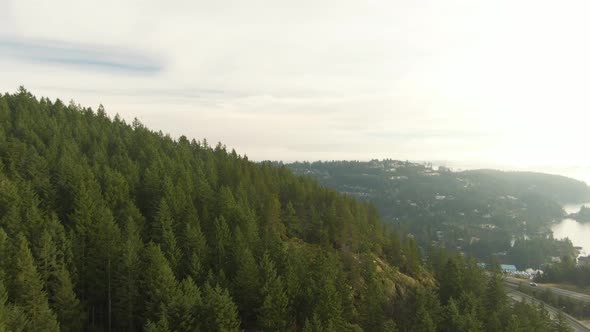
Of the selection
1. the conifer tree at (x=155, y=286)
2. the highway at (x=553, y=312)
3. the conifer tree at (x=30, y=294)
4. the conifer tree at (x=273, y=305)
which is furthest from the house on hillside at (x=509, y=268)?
the conifer tree at (x=30, y=294)

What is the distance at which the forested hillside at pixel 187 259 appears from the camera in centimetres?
3344

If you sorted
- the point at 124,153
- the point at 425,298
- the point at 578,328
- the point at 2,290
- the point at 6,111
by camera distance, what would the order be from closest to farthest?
1. the point at 2,290
2. the point at 425,298
3. the point at 124,153
4. the point at 6,111
5. the point at 578,328

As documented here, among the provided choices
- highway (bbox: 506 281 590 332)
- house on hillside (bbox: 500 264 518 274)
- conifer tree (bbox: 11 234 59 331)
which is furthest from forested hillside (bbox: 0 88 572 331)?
house on hillside (bbox: 500 264 518 274)

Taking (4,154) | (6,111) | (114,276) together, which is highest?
(6,111)

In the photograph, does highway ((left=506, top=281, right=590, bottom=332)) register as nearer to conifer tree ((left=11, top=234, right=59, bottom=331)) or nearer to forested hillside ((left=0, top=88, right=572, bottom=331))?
forested hillside ((left=0, top=88, right=572, bottom=331))

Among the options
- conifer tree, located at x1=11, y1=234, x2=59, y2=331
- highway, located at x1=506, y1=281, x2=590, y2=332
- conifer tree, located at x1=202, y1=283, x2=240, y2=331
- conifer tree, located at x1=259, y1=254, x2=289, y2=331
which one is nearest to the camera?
conifer tree, located at x1=11, y1=234, x2=59, y2=331

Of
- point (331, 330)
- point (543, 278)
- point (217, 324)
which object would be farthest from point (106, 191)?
point (543, 278)

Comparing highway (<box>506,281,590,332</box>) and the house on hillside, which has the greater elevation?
highway (<box>506,281,590,332</box>)

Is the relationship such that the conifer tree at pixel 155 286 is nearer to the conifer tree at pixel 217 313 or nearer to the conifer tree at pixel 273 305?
the conifer tree at pixel 217 313

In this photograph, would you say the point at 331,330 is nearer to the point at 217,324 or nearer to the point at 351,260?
the point at 217,324

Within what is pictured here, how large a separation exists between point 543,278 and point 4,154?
16100cm

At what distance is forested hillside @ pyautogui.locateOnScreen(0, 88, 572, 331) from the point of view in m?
33.4

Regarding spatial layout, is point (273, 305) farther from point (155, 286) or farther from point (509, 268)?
point (509, 268)

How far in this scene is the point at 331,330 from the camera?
3541cm
